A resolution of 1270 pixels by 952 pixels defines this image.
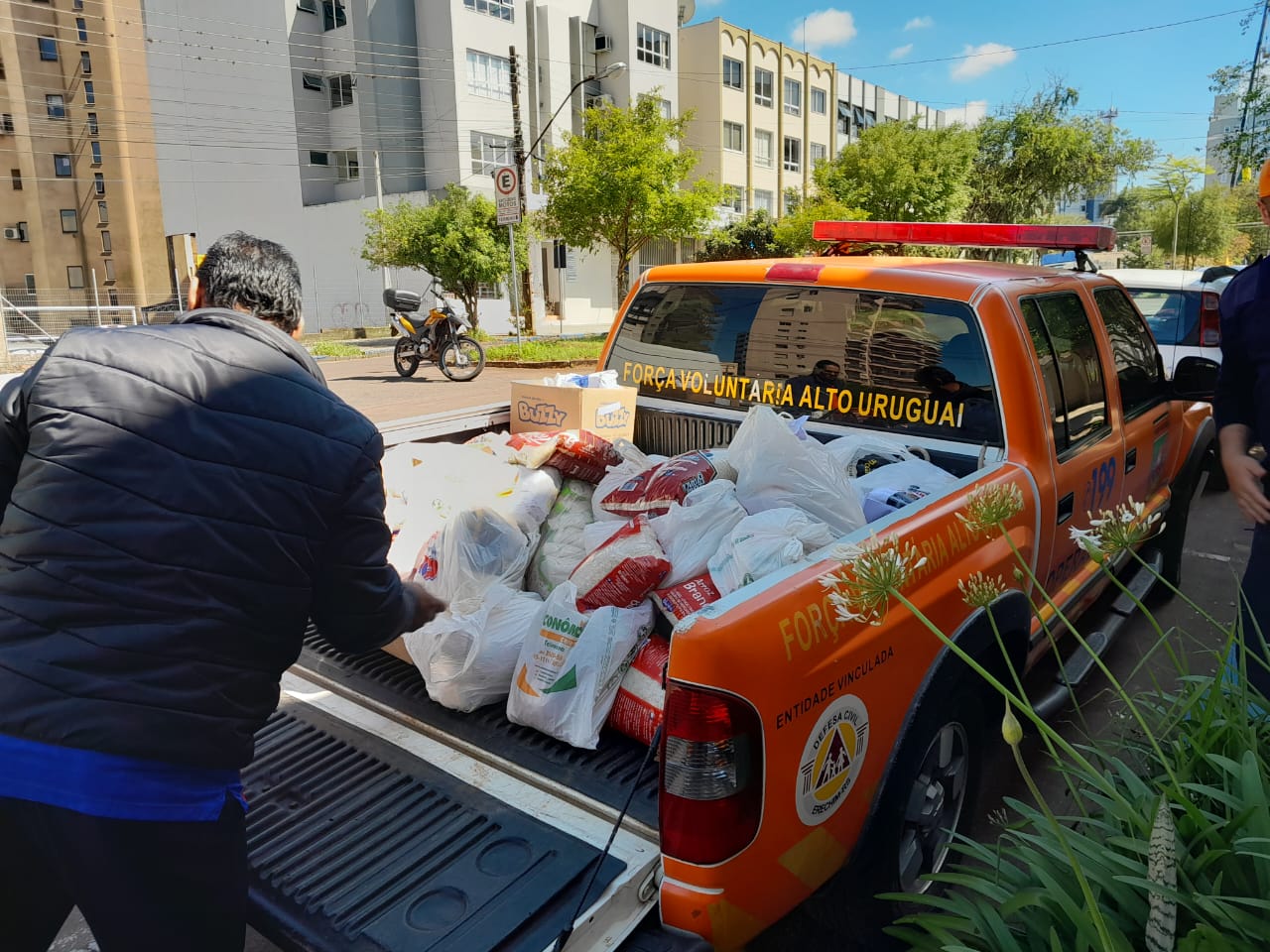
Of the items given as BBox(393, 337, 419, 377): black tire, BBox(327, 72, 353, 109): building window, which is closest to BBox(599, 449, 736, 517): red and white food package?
BBox(393, 337, 419, 377): black tire

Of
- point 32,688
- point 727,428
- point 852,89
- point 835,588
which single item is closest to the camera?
point 32,688

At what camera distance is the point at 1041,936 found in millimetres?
1523

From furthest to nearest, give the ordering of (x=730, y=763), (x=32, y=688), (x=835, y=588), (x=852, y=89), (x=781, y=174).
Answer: (x=852, y=89), (x=781, y=174), (x=835, y=588), (x=730, y=763), (x=32, y=688)

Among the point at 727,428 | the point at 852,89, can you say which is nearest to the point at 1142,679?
the point at 727,428

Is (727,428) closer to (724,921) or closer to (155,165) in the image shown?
(724,921)

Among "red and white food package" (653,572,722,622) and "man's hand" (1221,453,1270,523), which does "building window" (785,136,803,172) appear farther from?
"red and white food package" (653,572,722,622)

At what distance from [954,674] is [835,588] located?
65 centimetres

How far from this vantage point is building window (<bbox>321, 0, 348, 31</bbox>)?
3575 cm

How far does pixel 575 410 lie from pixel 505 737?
1.68m

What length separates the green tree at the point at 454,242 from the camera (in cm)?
2569

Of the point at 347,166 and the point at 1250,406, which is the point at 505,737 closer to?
the point at 1250,406

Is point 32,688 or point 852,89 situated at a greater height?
point 852,89

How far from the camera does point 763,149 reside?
4516 cm

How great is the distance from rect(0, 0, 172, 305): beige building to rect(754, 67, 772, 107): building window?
2836 centimetres
